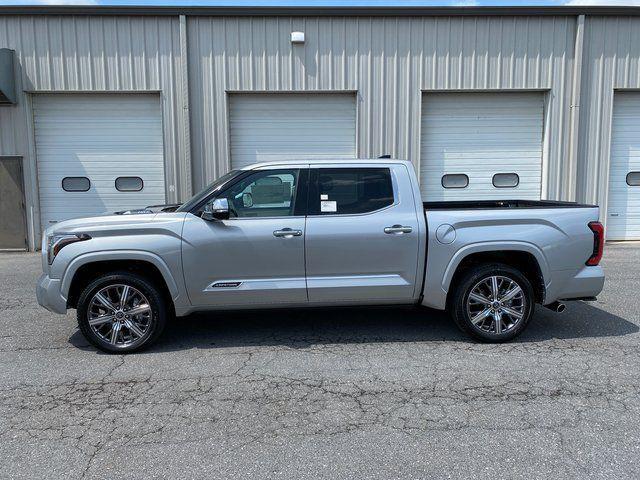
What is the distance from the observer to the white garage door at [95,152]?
440 inches

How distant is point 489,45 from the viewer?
36.6ft

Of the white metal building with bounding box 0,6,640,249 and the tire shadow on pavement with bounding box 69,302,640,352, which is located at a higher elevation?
the white metal building with bounding box 0,6,640,249

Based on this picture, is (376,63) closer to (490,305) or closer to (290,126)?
(290,126)

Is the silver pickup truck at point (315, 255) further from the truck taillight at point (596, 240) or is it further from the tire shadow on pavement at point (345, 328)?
the tire shadow on pavement at point (345, 328)

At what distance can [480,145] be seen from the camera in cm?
1162

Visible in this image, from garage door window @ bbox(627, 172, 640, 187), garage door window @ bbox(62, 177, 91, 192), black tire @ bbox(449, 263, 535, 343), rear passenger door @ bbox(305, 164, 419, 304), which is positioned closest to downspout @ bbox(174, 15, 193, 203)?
garage door window @ bbox(62, 177, 91, 192)

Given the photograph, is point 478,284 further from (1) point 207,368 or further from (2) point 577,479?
(1) point 207,368

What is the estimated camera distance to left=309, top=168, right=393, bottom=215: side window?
5070mm

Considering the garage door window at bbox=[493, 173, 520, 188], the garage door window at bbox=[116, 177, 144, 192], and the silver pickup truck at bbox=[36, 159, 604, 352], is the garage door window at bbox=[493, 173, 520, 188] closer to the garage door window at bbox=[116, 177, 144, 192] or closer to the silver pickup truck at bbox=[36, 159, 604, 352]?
the silver pickup truck at bbox=[36, 159, 604, 352]

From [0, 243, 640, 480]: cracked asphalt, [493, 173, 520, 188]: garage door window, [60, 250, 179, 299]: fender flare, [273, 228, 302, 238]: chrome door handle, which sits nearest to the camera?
[0, 243, 640, 480]: cracked asphalt

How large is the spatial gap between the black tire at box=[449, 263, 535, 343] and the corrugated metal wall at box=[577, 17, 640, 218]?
7691 millimetres

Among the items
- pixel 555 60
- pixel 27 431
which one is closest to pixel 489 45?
pixel 555 60

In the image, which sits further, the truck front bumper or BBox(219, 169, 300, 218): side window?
BBox(219, 169, 300, 218): side window

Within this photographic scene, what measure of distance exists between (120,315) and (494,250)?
3.70 meters
